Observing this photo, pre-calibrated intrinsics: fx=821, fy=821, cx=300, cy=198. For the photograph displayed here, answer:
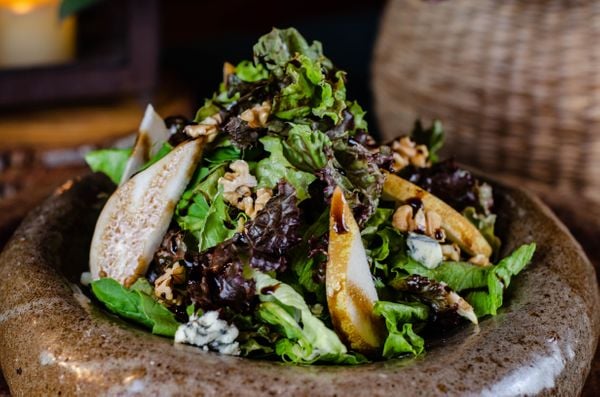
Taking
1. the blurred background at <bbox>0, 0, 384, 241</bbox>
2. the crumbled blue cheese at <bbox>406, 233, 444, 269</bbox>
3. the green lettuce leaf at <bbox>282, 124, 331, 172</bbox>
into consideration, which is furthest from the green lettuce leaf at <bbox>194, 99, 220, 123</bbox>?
the blurred background at <bbox>0, 0, 384, 241</bbox>

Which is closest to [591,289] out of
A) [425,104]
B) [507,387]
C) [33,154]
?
[507,387]

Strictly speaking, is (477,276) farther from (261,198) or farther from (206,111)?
(206,111)

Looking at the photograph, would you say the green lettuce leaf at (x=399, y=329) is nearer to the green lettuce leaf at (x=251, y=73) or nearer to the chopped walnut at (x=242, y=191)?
the chopped walnut at (x=242, y=191)

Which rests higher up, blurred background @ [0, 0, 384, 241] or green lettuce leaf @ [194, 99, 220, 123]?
green lettuce leaf @ [194, 99, 220, 123]

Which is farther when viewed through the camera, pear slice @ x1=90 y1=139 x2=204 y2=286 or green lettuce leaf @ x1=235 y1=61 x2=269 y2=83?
green lettuce leaf @ x1=235 y1=61 x2=269 y2=83

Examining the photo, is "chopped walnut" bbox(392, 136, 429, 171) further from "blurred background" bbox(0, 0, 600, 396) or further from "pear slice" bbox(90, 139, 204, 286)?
"blurred background" bbox(0, 0, 600, 396)

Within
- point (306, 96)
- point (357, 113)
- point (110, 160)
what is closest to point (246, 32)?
point (110, 160)

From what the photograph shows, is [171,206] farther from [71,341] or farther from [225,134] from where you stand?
[71,341]
